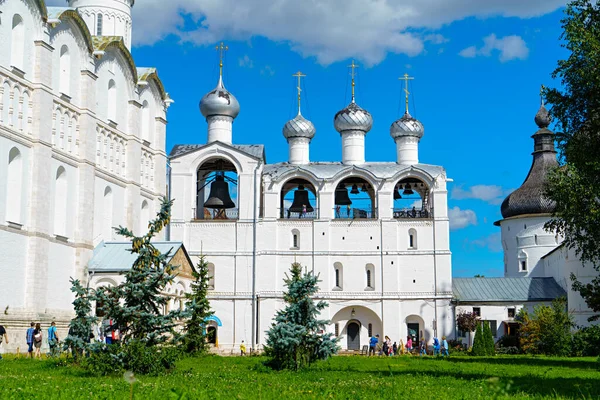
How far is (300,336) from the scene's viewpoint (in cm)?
1589

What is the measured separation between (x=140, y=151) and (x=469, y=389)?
22.4 meters

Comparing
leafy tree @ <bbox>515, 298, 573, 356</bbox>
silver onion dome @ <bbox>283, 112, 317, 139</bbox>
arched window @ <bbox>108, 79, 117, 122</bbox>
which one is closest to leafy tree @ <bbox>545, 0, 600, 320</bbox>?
leafy tree @ <bbox>515, 298, 573, 356</bbox>

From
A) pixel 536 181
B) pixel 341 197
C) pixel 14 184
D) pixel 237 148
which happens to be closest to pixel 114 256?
pixel 14 184

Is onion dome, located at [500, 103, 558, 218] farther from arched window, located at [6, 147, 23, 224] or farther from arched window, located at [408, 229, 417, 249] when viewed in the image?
arched window, located at [6, 147, 23, 224]

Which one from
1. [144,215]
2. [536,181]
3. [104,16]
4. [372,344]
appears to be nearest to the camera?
[104,16]

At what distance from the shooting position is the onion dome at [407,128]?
40094 mm

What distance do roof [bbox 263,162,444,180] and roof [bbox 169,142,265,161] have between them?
871 mm

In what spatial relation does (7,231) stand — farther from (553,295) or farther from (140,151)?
(553,295)

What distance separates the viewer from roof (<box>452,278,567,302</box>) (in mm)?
39375

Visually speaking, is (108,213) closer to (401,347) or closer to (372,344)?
(372,344)

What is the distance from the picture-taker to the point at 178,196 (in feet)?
123

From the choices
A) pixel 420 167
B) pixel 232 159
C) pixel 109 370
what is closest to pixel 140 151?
pixel 232 159

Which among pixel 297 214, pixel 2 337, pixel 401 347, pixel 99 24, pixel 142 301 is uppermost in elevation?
pixel 99 24

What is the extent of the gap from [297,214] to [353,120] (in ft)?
18.3
